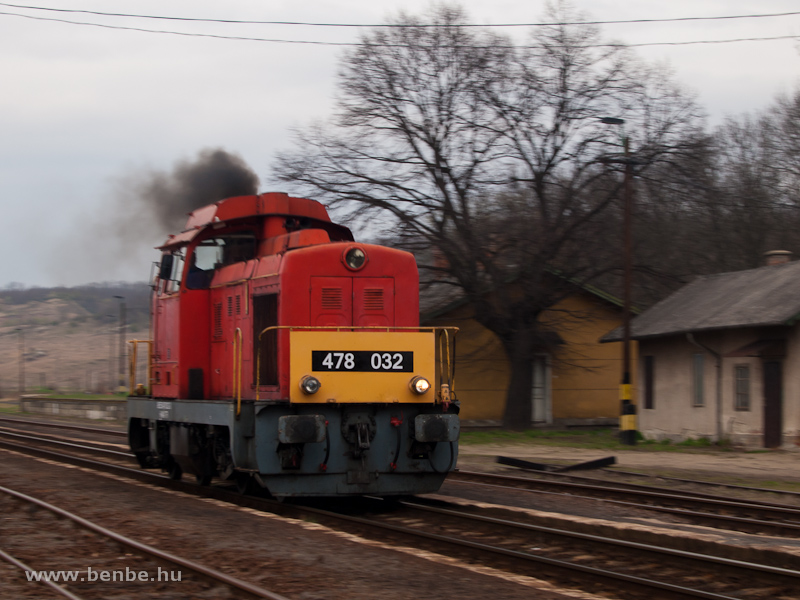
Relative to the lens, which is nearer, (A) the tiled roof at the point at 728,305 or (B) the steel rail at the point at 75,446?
(B) the steel rail at the point at 75,446

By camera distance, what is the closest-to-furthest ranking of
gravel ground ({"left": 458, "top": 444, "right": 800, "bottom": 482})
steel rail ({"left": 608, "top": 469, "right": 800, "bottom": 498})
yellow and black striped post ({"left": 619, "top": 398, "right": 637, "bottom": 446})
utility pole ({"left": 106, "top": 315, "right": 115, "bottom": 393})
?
1. steel rail ({"left": 608, "top": 469, "right": 800, "bottom": 498})
2. gravel ground ({"left": 458, "top": 444, "right": 800, "bottom": 482})
3. yellow and black striped post ({"left": 619, "top": 398, "right": 637, "bottom": 446})
4. utility pole ({"left": 106, "top": 315, "right": 115, "bottom": 393})

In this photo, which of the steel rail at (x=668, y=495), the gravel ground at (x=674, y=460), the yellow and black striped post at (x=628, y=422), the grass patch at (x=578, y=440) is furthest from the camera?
the yellow and black striped post at (x=628, y=422)

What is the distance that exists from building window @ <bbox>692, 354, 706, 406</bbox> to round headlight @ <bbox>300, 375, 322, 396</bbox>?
16505mm

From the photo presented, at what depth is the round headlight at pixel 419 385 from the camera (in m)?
9.77

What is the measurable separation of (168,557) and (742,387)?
17.9 metres

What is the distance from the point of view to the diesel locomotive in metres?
9.53

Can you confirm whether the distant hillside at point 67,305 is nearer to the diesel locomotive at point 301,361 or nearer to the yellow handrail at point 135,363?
the yellow handrail at point 135,363

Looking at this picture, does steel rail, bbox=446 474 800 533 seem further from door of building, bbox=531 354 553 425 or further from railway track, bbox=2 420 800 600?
door of building, bbox=531 354 553 425

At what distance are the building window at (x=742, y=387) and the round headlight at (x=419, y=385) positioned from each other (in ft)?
46.5

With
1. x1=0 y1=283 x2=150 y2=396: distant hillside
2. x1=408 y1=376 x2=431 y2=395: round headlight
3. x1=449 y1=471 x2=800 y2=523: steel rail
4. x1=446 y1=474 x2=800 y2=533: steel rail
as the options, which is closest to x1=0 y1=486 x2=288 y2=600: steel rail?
x1=408 y1=376 x2=431 y2=395: round headlight

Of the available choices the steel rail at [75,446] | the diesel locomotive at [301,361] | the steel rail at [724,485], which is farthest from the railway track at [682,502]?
the steel rail at [75,446]

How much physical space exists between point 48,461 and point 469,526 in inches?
441

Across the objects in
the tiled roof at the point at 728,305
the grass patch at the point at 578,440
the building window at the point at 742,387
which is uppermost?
the tiled roof at the point at 728,305

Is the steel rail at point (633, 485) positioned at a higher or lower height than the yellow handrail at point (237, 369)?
lower
